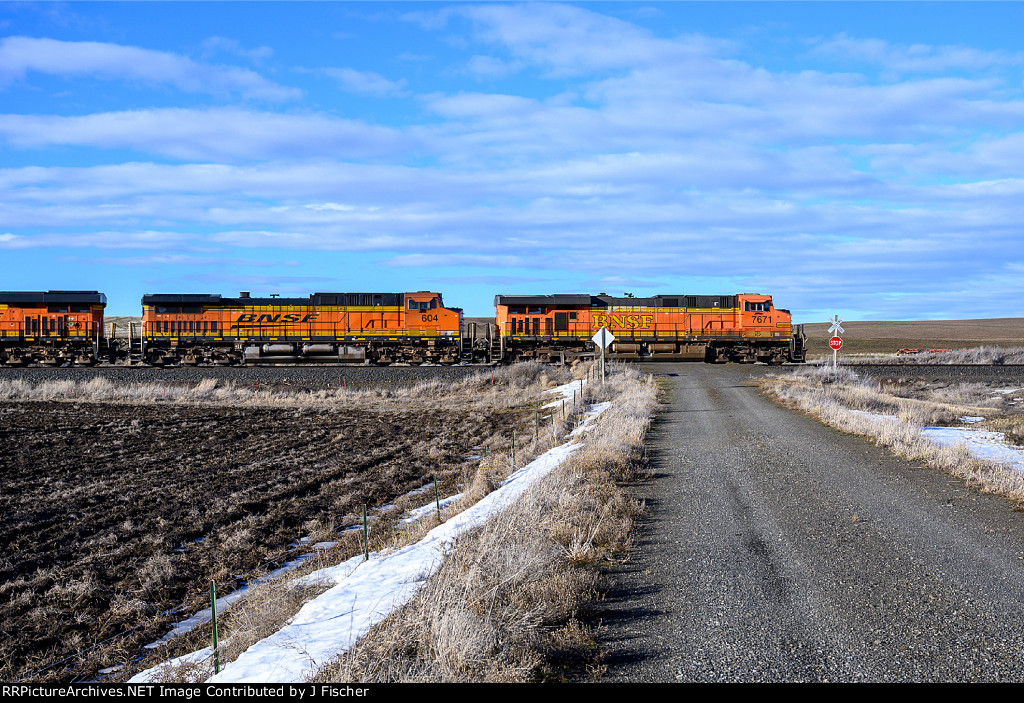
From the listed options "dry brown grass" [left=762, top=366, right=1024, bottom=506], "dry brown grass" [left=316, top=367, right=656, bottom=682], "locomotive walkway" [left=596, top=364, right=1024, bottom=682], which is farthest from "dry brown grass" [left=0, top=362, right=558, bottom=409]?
"dry brown grass" [left=316, top=367, right=656, bottom=682]

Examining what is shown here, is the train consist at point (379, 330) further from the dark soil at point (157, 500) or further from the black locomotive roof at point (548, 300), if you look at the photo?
the dark soil at point (157, 500)

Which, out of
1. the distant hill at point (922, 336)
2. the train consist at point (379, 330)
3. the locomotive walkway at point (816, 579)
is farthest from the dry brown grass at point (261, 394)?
the distant hill at point (922, 336)

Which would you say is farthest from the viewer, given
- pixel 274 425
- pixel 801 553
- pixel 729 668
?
pixel 274 425

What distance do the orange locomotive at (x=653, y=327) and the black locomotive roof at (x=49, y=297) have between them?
24445mm

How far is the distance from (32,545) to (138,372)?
97.2 feet

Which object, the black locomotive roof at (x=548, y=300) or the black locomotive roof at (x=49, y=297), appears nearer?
the black locomotive roof at (x=49, y=297)

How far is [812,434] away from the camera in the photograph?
1694cm

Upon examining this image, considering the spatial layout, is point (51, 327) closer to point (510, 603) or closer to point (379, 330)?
point (379, 330)

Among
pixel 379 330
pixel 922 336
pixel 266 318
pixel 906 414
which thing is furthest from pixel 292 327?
pixel 922 336

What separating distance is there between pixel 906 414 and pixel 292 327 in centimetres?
3305

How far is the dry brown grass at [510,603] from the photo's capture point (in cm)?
479

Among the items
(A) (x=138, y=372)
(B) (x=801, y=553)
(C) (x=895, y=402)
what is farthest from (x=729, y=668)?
(A) (x=138, y=372)

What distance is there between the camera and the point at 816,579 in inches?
269

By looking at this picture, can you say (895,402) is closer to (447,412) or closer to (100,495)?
(447,412)
